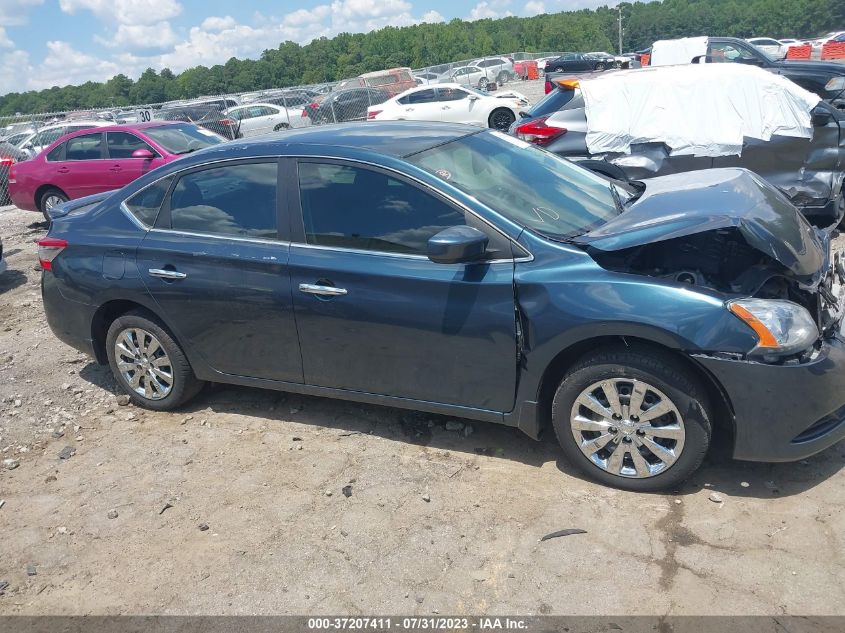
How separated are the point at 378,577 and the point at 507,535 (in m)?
0.64

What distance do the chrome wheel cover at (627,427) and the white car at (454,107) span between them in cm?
1805

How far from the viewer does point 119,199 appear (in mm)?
4945

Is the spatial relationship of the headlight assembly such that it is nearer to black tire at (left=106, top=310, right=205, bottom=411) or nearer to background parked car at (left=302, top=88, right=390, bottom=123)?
black tire at (left=106, top=310, right=205, bottom=411)

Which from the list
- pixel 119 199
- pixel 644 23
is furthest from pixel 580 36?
pixel 119 199

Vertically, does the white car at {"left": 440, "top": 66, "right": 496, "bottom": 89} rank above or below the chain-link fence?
above

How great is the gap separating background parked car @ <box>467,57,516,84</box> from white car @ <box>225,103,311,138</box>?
758 inches

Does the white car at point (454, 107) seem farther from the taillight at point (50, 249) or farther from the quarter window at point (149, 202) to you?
the quarter window at point (149, 202)

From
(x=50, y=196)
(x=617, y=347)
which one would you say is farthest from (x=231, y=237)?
(x=50, y=196)

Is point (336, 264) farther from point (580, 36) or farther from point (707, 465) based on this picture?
Result: point (580, 36)

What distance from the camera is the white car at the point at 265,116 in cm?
2419

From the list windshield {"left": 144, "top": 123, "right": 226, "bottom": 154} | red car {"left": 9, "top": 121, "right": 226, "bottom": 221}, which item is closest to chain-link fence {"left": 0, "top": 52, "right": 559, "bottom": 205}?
red car {"left": 9, "top": 121, "right": 226, "bottom": 221}

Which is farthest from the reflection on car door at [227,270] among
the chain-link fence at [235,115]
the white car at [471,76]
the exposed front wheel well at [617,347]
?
the white car at [471,76]

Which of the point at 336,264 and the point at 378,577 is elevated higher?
the point at 336,264

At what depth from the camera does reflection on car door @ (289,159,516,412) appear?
147 inches
